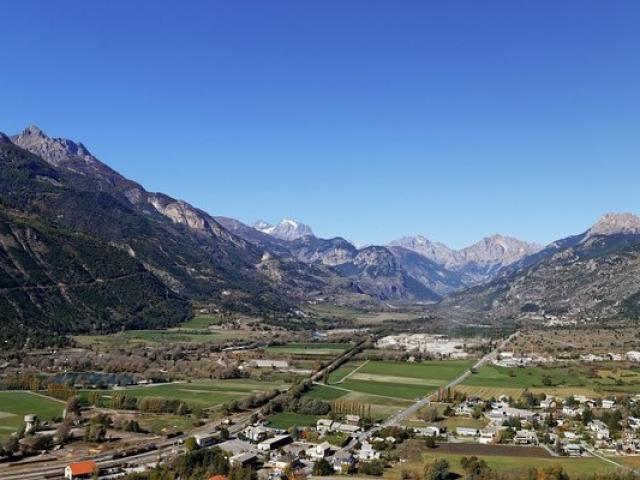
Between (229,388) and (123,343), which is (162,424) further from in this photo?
(123,343)

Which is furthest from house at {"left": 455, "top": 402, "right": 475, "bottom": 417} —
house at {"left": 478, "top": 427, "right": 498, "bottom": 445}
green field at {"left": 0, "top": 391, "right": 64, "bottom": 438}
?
green field at {"left": 0, "top": 391, "right": 64, "bottom": 438}

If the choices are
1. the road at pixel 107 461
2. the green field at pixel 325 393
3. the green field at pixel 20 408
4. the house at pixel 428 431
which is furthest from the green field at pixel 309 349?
the house at pixel 428 431

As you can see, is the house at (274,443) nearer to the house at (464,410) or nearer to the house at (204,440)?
the house at (204,440)

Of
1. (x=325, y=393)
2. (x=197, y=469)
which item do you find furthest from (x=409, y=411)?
(x=197, y=469)

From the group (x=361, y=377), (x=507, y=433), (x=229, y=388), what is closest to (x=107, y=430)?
(x=229, y=388)

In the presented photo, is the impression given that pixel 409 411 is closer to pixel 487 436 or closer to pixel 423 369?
pixel 487 436

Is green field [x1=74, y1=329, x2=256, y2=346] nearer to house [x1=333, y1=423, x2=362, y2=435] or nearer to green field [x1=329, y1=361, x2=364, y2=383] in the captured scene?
green field [x1=329, y1=361, x2=364, y2=383]
